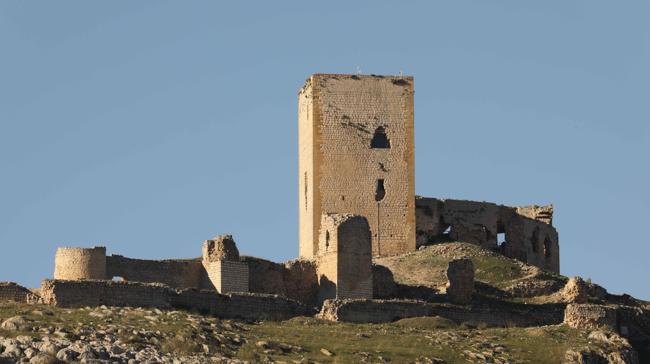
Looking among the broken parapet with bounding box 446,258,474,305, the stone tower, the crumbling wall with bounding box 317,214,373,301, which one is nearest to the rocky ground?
the crumbling wall with bounding box 317,214,373,301

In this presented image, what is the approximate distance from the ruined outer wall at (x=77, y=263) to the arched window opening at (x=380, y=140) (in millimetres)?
15176

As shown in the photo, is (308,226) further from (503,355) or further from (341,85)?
(503,355)

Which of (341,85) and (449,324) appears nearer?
(449,324)

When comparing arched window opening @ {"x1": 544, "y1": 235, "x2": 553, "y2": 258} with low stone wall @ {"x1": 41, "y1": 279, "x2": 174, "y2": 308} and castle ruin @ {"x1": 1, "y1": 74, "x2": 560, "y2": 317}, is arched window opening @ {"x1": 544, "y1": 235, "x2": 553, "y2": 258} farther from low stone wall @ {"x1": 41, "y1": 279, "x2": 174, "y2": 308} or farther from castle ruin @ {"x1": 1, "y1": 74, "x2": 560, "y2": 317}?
low stone wall @ {"x1": 41, "y1": 279, "x2": 174, "y2": 308}

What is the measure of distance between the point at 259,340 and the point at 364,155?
1990 cm

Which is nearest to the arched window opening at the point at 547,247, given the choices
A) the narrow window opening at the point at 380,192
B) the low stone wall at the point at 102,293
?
the narrow window opening at the point at 380,192

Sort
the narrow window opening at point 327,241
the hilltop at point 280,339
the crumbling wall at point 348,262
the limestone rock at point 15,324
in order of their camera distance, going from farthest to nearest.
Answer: the narrow window opening at point 327,241 → the crumbling wall at point 348,262 → the limestone rock at point 15,324 → the hilltop at point 280,339

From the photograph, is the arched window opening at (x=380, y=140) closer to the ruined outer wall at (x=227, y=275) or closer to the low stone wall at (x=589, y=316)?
the ruined outer wall at (x=227, y=275)

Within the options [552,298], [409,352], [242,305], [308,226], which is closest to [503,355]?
[409,352]

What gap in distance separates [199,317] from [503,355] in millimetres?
7169

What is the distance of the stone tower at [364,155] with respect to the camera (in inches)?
2680

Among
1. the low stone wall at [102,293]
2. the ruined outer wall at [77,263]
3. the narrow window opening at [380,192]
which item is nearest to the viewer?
the low stone wall at [102,293]

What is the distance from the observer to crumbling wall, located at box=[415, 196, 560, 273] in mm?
70188

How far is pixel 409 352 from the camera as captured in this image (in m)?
50.6
